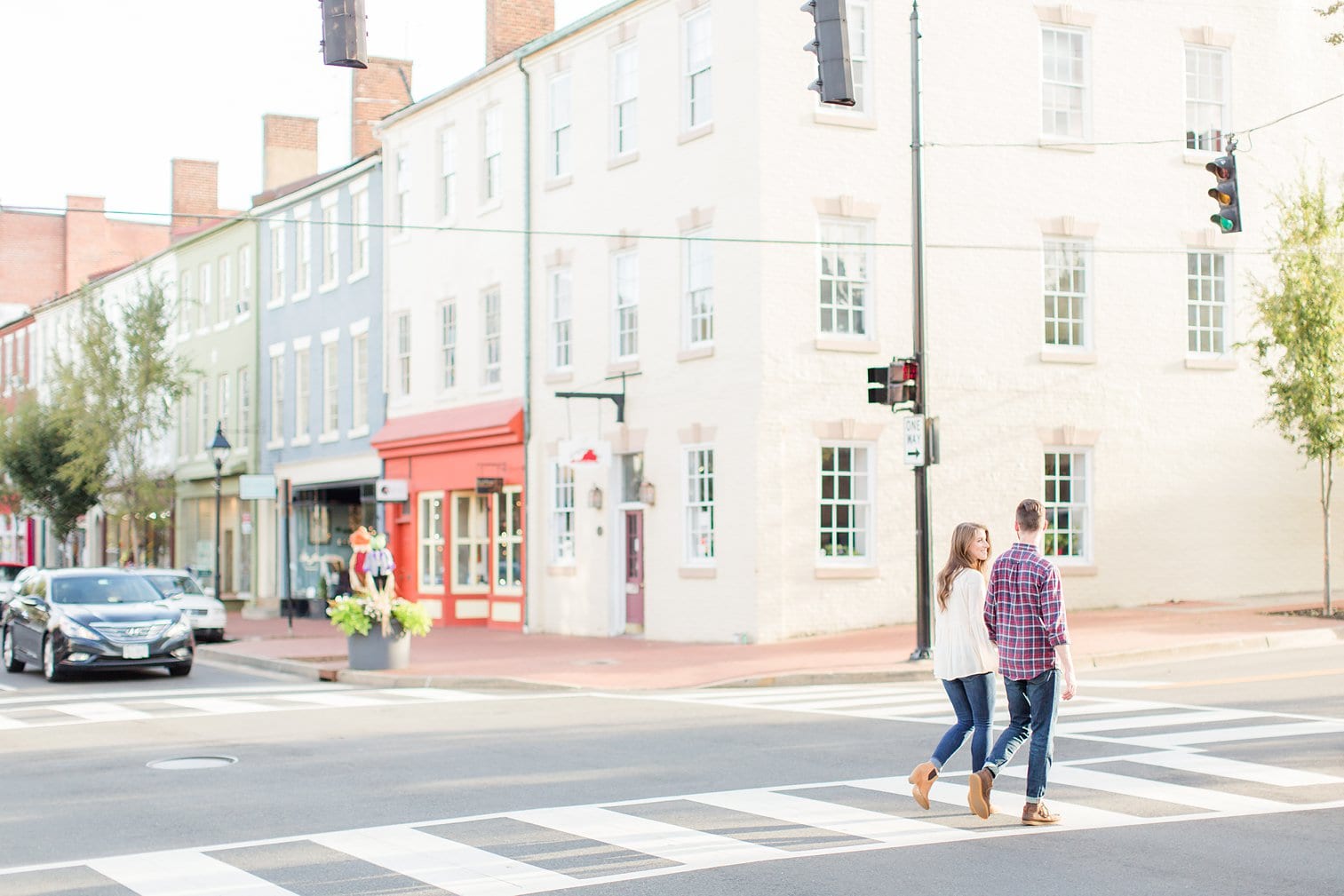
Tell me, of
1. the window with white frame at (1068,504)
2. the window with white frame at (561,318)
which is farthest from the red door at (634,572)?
the window with white frame at (1068,504)

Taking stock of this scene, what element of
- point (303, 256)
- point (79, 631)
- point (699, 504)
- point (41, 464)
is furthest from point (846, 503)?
point (41, 464)

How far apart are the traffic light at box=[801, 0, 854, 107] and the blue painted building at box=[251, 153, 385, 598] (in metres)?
24.0

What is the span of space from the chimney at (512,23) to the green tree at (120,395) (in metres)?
13.1

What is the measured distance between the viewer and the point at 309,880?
7961 mm

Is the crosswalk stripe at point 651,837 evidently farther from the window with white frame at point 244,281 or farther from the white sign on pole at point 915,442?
the window with white frame at point 244,281

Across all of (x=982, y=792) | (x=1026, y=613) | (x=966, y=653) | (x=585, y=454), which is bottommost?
(x=982, y=792)

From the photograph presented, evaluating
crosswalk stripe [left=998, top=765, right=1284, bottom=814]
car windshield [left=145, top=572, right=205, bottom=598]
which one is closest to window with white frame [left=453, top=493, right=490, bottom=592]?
car windshield [left=145, top=572, right=205, bottom=598]

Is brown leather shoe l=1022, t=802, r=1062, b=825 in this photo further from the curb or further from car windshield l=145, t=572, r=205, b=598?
car windshield l=145, t=572, r=205, b=598

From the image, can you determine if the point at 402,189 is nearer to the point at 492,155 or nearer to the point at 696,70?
the point at 492,155

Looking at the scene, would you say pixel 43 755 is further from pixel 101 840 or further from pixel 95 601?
pixel 95 601

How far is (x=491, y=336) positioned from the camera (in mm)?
30547

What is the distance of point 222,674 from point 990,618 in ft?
52.5

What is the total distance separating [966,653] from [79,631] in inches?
574

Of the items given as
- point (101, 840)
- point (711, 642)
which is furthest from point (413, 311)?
point (101, 840)
